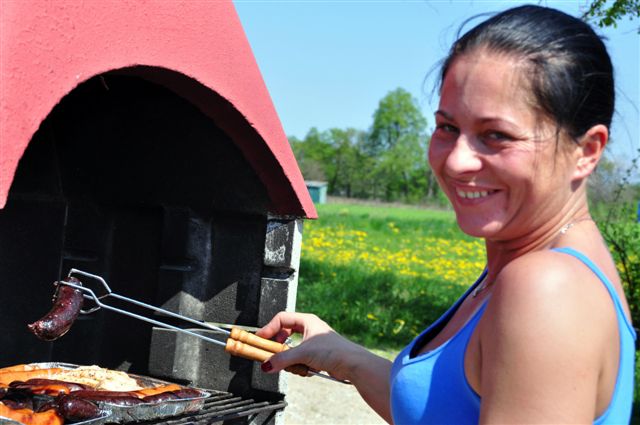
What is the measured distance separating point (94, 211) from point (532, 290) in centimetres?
283

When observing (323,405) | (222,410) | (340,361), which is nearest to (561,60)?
(340,361)

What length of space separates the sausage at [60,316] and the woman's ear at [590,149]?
192 centimetres

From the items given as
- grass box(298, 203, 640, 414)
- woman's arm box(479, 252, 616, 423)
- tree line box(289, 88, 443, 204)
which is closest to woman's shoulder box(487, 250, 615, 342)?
woman's arm box(479, 252, 616, 423)

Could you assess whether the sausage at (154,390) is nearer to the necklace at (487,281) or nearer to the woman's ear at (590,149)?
the necklace at (487,281)

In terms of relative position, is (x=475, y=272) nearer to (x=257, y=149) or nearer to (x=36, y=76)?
(x=257, y=149)

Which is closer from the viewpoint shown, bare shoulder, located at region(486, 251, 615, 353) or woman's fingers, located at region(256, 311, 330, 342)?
bare shoulder, located at region(486, 251, 615, 353)

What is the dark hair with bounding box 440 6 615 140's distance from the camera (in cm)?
144

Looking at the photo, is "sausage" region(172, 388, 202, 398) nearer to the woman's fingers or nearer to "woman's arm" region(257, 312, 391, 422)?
the woman's fingers

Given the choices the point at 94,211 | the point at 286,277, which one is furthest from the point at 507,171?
the point at 94,211

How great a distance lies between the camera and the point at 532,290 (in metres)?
1.29

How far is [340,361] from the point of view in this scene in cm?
223

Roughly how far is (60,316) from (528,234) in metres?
1.81

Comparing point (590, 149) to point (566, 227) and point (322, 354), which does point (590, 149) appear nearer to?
point (566, 227)

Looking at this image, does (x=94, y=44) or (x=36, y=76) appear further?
(x=94, y=44)
